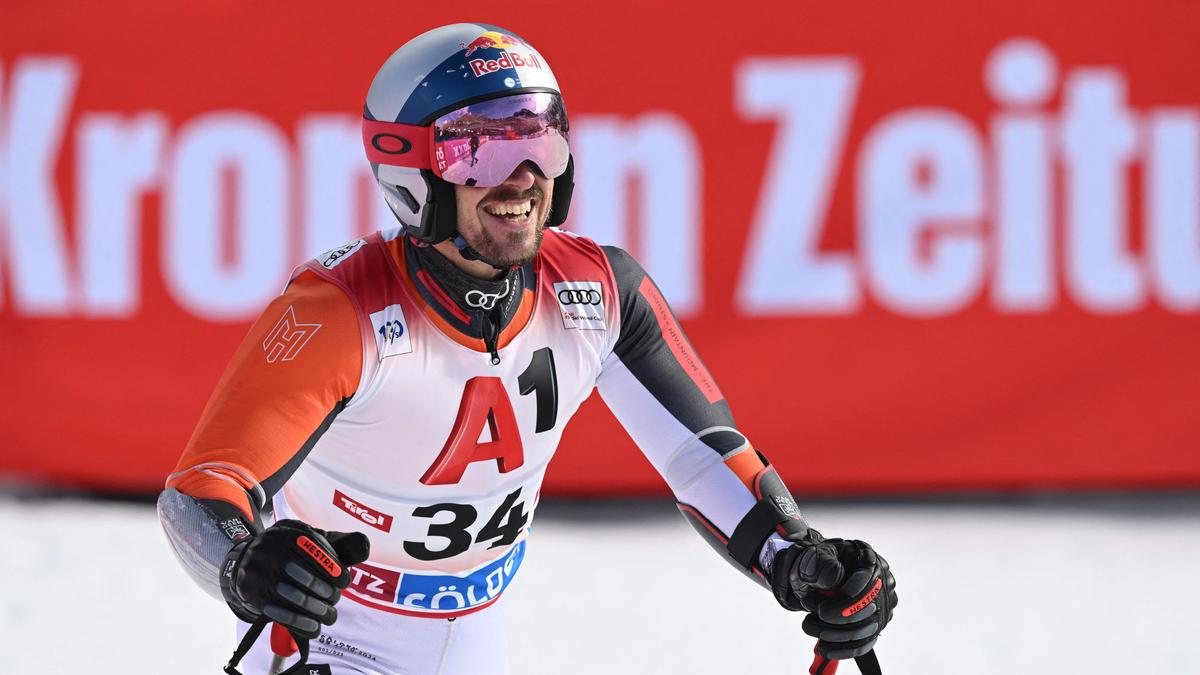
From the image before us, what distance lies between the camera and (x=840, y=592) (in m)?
2.45

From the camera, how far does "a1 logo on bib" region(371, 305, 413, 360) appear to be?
8.34ft

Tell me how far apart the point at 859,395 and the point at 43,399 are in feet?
11.2

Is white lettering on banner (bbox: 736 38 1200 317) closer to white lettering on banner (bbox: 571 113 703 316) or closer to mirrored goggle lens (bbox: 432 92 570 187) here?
white lettering on banner (bbox: 571 113 703 316)

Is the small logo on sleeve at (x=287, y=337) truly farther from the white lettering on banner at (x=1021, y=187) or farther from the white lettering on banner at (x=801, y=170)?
the white lettering on banner at (x=1021, y=187)

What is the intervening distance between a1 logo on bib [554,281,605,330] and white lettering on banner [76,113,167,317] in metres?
3.82

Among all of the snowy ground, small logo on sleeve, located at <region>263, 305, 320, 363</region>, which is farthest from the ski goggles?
the snowy ground

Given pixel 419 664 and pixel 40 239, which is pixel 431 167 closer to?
pixel 419 664

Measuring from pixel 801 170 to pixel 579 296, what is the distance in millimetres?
3513

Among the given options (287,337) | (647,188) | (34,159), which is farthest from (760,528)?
(34,159)

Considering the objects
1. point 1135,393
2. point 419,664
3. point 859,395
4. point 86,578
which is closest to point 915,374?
point 859,395

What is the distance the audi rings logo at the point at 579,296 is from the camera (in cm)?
281

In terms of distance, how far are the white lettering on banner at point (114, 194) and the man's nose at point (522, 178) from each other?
155 inches

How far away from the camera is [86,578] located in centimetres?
543

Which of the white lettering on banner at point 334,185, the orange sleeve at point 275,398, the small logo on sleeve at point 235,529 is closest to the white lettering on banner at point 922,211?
the white lettering on banner at point 334,185
